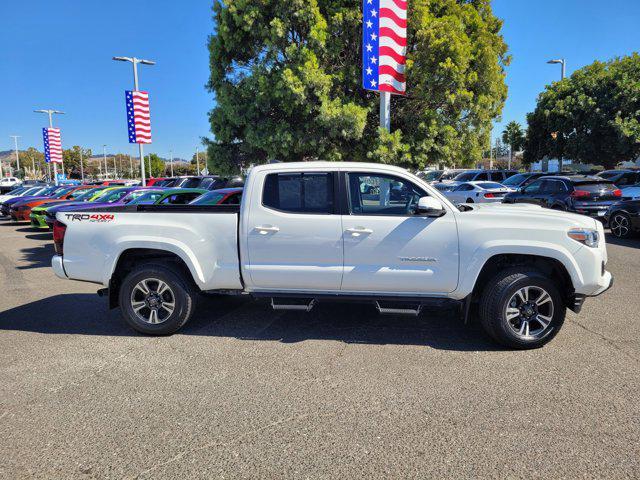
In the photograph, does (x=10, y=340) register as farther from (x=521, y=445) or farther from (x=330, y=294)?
(x=521, y=445)

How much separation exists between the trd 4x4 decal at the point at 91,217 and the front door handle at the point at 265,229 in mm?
1656

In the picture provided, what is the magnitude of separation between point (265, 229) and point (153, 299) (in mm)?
1530

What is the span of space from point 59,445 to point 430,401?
2.66m

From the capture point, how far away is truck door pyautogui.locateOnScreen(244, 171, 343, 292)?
4.65 m

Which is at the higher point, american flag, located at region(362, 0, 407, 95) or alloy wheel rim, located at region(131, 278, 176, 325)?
american flag, located at region(362, 0, 407, 95)

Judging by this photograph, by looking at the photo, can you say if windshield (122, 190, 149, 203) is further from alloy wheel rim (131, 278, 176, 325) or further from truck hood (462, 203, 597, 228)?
truck hood (462, 203, 597, 228)

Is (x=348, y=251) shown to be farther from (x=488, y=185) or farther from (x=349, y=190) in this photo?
(x=488, y=185)

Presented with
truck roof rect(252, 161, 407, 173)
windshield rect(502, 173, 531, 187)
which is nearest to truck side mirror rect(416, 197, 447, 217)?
truck roof rect(252, 161, 407, 173)

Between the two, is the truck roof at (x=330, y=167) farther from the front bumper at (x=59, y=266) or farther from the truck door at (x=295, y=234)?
the front bumper at (x=59, y=266)

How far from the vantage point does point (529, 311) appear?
454 centimetres

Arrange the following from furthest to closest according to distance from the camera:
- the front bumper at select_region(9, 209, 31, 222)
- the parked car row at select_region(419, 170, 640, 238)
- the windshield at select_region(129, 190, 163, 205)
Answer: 1. the front bumper at select_region(9, 209, 31, 222)
2. the windshield at select_region(129, 190, 163, 205)
3. the parked car row at select_region(419, 170, 640, 238)

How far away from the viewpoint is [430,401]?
357 cm

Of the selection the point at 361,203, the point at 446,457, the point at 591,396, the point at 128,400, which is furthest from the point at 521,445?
the point at 128,400

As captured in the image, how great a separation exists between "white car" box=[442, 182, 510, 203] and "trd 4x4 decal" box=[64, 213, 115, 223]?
1471cm
